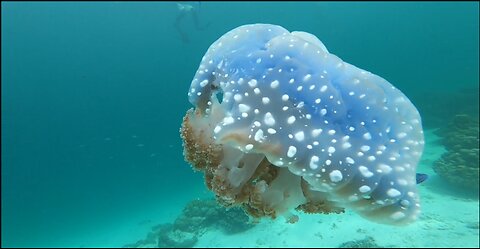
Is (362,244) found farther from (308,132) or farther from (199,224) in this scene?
(308,132)

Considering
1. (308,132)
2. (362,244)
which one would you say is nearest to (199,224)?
(362,244)

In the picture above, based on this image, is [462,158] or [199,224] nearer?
[462,158]

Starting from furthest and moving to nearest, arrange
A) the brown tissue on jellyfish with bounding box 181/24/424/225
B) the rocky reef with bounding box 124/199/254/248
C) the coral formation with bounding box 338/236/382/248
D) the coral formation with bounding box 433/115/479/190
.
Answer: the rocky reef with bounding box 124/199/254/248
the coral formation with bounding box 433/115/479/190
the coral formation with bounding box 338/236/382/248
the brown tissue on jellyfish with bounding box 181/24/424/225

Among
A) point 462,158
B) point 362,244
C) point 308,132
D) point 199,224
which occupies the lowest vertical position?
point 308,132

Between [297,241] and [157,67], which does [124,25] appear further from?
[297,241]

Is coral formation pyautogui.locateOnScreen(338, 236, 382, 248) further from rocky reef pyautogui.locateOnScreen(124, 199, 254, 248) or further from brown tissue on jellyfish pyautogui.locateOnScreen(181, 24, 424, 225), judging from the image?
brown tissue on jellyfish pyautogui.locateOnScreen(181, 24, 424, 225)

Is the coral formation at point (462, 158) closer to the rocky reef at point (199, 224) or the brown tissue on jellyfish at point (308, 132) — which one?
the rocky reef at point (199, 224)

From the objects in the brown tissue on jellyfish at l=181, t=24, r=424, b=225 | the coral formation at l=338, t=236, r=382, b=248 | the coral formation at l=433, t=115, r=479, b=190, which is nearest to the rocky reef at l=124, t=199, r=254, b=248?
the coral formation at l=338, t=236, r=382, b=248

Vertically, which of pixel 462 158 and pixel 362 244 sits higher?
pixel 462 158
